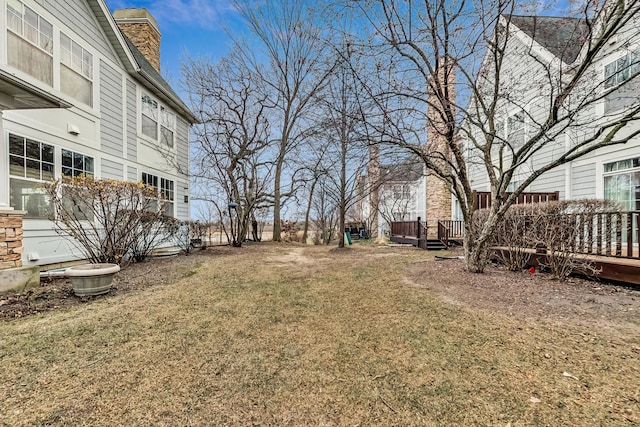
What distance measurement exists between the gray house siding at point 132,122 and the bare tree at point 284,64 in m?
5.81

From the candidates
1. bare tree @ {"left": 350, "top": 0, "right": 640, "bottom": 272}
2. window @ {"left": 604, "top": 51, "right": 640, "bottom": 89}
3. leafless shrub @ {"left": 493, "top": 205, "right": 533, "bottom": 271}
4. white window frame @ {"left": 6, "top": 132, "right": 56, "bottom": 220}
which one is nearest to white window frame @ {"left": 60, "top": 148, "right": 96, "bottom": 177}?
white window frame @ {"left": 6, "top": 132, "right": 56, "bottom": 220}

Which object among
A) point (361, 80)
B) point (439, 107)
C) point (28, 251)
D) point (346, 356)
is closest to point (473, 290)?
point (346, 356)

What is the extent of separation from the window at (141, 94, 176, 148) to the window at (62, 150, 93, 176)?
2.83 m

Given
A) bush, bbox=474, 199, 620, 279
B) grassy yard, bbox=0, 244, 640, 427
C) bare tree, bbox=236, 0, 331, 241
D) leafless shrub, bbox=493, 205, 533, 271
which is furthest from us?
bare tree, bbox=236, 0, 331, 241

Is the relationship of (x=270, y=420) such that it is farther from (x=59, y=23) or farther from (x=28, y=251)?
(x=59, y=23)

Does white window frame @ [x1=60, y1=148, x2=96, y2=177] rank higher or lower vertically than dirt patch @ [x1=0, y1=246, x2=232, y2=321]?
higher

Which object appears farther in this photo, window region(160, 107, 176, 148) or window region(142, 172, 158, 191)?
window region(160, 107, 176, 148)

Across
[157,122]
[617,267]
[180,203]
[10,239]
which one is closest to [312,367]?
[617,267]

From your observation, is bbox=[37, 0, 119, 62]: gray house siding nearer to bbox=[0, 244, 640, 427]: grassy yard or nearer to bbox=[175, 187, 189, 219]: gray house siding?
bbox=[175, 187, 189, 219]: gray house siding

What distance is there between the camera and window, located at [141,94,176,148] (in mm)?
10445

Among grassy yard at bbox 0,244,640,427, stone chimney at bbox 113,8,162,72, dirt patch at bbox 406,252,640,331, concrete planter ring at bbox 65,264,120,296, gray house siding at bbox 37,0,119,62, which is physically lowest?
grassy yard at bbox 0,244,640,427

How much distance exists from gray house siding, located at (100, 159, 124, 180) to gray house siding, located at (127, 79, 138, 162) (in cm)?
60

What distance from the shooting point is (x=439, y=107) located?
18.8 ft

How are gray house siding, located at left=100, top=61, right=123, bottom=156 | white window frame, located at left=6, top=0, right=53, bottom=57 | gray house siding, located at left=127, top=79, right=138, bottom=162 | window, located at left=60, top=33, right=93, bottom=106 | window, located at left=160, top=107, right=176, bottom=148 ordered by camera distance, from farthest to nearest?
window, located at left=160, top=107, right=176, bottom=148 < gray house siding, located at left=127, top=79, right=138, bottom=162 < gray house siding, located at left=100, top=61, right=123, bottom=156 < window, located at left=60, top=33, right=93, bottom=106 < white window frame, located at left=6, top=0, right=53, bottom=57
